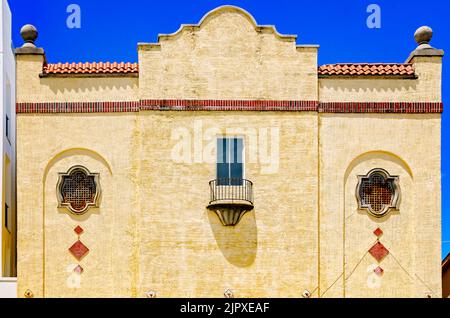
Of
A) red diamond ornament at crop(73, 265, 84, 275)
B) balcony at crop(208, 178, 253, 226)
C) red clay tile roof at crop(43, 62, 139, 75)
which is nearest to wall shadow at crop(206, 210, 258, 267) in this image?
balcony at crop(208, 178, 253, 226)

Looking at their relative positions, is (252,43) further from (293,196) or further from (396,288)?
(396,288)

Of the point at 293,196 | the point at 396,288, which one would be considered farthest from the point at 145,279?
the point at 396,288

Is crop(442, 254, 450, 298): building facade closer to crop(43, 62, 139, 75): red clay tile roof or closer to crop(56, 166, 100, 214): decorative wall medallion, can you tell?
crop(56, 166, 100, 214): decorative wall medallion

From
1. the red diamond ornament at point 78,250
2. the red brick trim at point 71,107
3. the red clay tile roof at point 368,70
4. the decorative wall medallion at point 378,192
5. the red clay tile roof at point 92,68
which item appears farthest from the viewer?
the red clay tile roof at point 368,70

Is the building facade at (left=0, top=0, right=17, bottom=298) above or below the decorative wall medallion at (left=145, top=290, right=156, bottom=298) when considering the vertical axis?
above

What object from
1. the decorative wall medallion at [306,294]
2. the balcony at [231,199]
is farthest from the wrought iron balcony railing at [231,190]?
the decorative wall medallion at [306,294]

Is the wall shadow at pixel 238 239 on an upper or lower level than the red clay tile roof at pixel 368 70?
lower

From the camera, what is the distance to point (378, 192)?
34.4 metres

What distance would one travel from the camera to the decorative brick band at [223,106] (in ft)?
112

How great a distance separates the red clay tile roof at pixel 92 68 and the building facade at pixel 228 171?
0.24 ft

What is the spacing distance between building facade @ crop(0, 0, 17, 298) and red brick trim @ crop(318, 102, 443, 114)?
36.5 ft

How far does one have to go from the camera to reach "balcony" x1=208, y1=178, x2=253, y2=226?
1314 inches

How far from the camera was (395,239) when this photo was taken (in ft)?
112

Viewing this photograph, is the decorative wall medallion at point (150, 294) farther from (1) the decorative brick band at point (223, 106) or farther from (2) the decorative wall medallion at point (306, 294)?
(1) the decorative brick band at point (223, 106)
